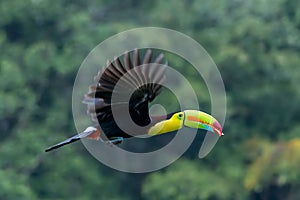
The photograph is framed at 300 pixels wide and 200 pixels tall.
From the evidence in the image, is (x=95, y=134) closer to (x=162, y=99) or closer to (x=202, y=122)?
(x=202, y=122)

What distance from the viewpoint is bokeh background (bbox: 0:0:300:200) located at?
39.3 ft

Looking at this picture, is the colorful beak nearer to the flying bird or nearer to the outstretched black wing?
the flying bird

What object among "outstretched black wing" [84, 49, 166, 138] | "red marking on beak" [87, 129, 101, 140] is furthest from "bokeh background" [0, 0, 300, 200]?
"outstretched black wing" [84, 49, 166, 138]

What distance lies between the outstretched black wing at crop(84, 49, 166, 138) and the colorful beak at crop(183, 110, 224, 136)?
0.67ft

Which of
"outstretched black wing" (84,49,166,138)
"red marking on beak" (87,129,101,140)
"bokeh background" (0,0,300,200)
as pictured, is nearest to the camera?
"outstretched black wing" (84,49,166,138)

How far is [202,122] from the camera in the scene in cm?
446

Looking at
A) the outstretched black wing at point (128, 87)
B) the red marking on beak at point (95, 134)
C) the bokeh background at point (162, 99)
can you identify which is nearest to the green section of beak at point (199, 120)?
the outstretched black wing at point (128, 87)

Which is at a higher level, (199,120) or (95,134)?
(199,120)

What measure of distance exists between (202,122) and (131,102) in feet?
1.18

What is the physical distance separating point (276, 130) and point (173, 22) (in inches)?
88.1

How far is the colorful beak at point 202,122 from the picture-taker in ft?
14.4

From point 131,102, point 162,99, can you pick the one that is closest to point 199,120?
point 131,102

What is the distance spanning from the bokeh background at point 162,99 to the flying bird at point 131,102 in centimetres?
675

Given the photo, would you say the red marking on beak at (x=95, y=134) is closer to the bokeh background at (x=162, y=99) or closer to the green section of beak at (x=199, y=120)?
the green section of beak at (x=199, y=120)
